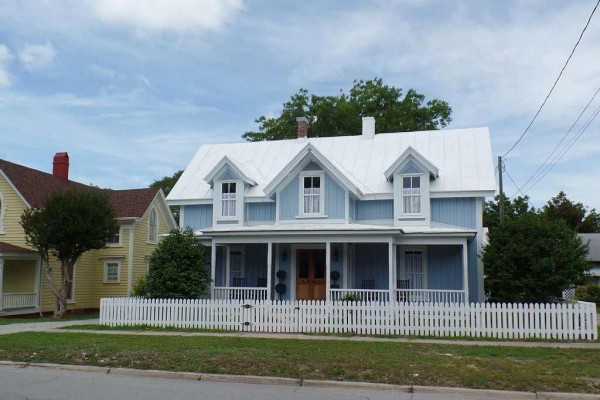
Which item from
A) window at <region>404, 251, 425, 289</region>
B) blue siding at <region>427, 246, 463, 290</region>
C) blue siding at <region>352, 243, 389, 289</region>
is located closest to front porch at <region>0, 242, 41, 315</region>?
blue siding at <region>352, 243, 389, 289</region>

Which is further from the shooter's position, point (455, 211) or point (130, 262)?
point (130, 262)

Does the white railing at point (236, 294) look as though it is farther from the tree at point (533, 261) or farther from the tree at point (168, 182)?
the tree at point (168, 182)

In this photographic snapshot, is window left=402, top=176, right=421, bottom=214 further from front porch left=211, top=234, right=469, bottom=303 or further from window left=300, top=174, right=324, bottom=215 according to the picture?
window left=300, top=174, right=324, bottom=215

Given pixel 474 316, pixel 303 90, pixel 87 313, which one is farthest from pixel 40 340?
pixel 303 90

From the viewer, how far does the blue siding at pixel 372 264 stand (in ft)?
76.8

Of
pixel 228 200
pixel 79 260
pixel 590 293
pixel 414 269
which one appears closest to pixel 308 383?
pixel 414 269

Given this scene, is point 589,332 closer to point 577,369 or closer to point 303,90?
point 577,369

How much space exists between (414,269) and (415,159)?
168 inches

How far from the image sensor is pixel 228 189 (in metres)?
25.4

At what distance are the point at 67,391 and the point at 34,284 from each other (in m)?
19.1

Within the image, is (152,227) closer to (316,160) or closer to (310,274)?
→ (310,274)

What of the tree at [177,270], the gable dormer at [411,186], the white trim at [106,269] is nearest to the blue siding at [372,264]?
Result: the gable dormer at [411,186]

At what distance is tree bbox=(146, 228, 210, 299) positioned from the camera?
2105 centimetres

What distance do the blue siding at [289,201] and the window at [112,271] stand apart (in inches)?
440
